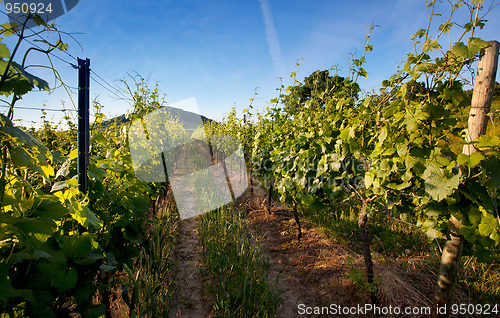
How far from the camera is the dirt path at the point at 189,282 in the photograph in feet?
7.73

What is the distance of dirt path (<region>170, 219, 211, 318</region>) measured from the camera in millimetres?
2358


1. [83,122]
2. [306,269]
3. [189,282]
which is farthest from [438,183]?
[189,282]

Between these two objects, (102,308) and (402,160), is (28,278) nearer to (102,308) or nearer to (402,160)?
(102,308)

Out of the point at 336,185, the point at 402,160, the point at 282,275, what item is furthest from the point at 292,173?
the point at 402,160

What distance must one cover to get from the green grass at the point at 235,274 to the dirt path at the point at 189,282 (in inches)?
5.3

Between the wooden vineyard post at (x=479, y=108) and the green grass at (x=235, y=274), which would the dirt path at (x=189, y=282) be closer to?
the green grass at (x=235, y=274)

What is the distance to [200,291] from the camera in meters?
2.68

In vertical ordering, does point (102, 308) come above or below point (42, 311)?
below

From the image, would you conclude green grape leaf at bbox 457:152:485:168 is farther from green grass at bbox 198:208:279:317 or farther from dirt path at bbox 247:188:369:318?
green grass at bbox 198:208:279:317

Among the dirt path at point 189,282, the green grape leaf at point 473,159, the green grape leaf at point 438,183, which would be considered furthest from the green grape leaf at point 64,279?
the green grape leaf at point 473,159

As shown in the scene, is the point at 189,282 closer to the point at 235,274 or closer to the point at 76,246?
the point at 235,274

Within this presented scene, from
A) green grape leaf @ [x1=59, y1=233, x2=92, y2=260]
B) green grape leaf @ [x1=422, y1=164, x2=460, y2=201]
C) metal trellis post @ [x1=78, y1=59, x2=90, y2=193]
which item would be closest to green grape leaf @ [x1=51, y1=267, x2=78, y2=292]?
green grape leaf @ [x1=59, y1=233, x2=92, y2=260]

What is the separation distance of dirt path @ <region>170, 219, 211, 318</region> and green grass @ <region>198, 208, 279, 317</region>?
136 mm

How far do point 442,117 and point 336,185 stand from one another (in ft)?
3.79
